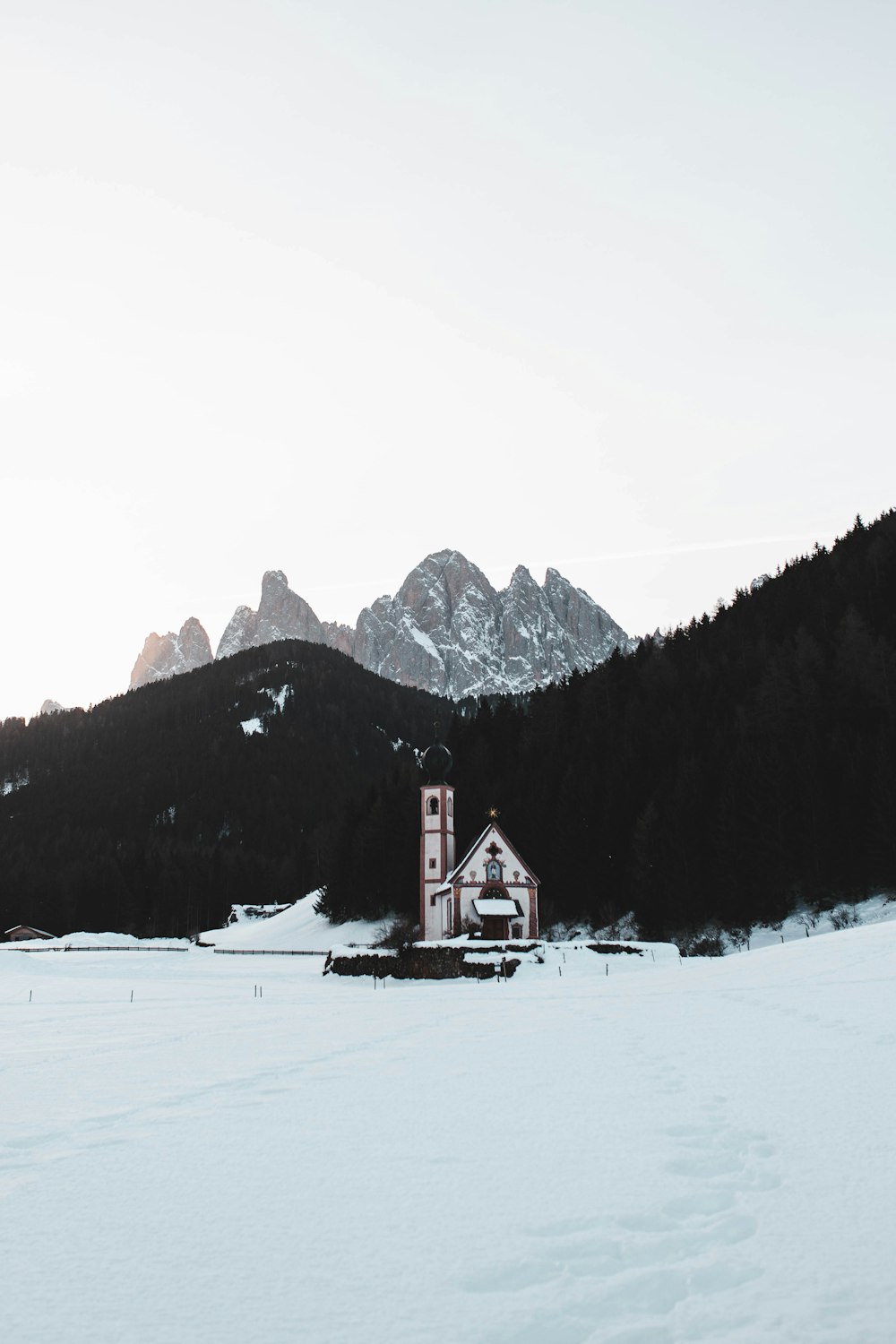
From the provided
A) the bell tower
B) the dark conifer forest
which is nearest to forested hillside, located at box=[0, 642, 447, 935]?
the dark conifer forest

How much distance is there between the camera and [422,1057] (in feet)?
51.1

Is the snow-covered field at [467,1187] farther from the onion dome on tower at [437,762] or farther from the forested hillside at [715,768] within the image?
the onion dome on tower at [437,762]

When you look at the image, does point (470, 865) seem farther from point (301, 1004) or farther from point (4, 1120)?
point (4, 1120)

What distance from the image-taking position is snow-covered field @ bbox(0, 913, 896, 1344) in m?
5.36

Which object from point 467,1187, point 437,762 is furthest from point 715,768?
point 467,1187

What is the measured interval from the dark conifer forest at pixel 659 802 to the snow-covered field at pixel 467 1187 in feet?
119

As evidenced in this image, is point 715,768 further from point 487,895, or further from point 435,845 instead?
point 435,845

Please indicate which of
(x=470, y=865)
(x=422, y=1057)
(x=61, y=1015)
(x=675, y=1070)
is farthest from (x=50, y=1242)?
(x=470, y=865)

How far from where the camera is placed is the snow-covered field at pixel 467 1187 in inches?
211

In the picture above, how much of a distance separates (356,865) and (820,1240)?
229 feet

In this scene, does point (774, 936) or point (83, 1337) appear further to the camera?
point (774, 936)

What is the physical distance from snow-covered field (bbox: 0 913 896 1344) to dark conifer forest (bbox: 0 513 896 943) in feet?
119

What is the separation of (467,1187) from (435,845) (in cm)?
5587

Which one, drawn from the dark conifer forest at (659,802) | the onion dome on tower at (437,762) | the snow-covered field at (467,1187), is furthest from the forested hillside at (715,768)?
the snow-covered field at (467,1187)
